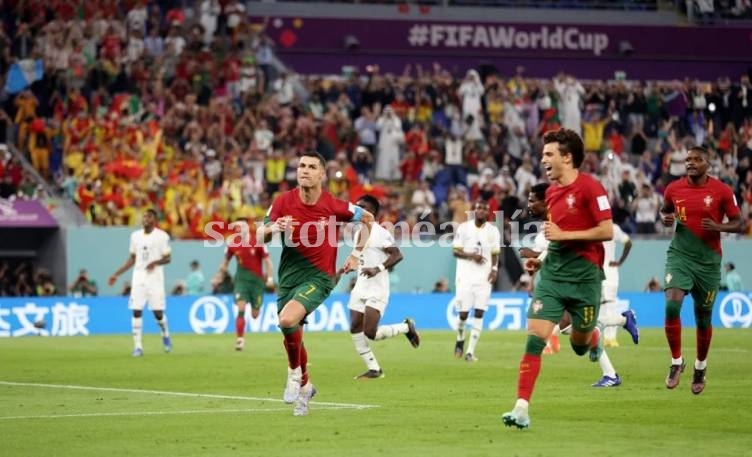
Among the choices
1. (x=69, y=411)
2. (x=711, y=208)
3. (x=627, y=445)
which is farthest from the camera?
(x=711, y=208)

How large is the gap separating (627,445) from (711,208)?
5883mm

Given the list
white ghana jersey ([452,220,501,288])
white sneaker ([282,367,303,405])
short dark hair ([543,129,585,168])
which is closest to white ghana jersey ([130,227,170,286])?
white ghana jersey ([452,220,501,288])

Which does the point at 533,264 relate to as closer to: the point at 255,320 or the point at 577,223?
the point at 577,223

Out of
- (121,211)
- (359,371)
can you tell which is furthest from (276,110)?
(359,371)

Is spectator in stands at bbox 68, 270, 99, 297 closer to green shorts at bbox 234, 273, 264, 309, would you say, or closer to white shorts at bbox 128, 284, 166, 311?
green shorts at bbox 234, 273, 264, 309

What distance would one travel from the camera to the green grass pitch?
12914mm

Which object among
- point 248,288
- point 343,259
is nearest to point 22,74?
point 343,259

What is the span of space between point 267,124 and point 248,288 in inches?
494

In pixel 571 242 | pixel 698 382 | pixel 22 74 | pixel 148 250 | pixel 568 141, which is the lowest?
pixel 698 382

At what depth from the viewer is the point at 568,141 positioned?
45.1ft

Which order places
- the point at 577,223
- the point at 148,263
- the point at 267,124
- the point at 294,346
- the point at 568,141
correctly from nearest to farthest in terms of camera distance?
the point at 568,141, the point at 577,223, the point at 294,346, the point at 148,263, the point at 267,124

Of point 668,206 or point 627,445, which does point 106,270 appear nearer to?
point 668,206

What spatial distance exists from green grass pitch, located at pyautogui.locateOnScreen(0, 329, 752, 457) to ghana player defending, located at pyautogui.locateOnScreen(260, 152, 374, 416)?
717 mm

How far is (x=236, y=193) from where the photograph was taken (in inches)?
1547
